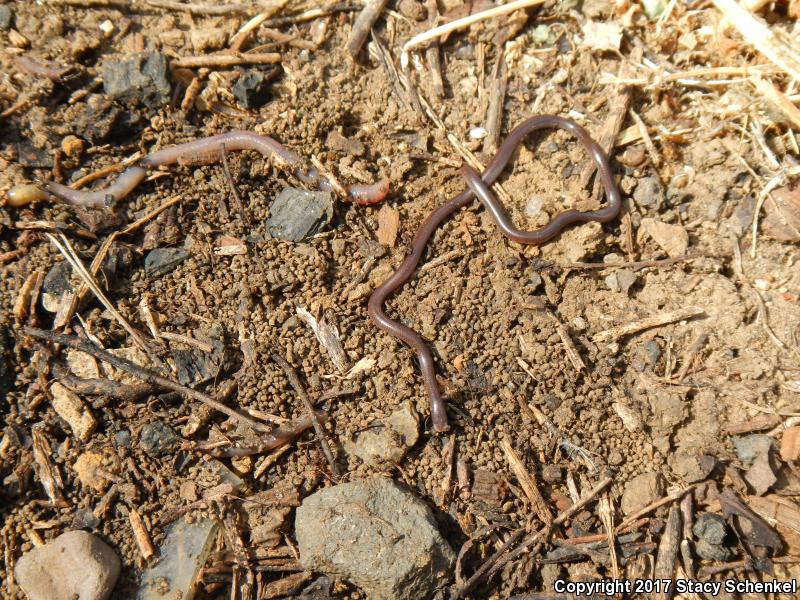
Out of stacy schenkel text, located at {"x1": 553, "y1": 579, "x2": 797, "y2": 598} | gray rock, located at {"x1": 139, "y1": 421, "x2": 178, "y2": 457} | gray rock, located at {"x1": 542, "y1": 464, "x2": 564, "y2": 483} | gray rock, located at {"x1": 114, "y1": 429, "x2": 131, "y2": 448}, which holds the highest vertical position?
gray rock, located at {"x1": 114, "y1": 429, "x2": 131, "y2": 448}

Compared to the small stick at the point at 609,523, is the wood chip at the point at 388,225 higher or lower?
higher

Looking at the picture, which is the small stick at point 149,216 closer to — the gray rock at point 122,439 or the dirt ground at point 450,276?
the dirt ground at point 450,276

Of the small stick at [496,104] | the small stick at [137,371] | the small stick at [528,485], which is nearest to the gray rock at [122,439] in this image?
the small stick at [137,371]

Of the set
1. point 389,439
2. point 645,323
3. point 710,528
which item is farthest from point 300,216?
point 710,528

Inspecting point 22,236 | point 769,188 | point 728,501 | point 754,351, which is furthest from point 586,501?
point 22,236

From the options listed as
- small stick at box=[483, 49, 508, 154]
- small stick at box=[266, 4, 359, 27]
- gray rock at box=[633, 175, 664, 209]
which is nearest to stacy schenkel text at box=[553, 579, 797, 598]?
gray rock at box=[633, 175, 664, 209]

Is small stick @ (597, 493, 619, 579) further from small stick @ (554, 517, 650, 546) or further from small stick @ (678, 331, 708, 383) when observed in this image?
small stick @ (678, 331, 708, 383)

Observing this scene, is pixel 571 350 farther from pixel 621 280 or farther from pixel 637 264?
pixel 637 264
